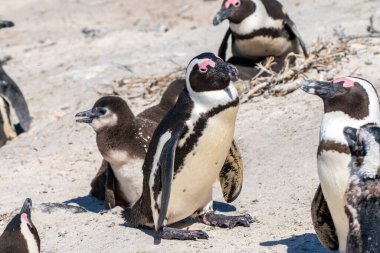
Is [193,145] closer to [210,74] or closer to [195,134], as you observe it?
[195,134]

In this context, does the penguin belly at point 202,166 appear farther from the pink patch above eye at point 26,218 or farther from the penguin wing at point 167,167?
the pink patch above eye at point 26,218

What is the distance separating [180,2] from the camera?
14.4 m

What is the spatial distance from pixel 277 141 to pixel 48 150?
7.40ft

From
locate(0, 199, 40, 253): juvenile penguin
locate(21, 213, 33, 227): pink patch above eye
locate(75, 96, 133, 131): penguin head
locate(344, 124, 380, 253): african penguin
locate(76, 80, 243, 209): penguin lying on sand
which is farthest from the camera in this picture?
locate(75, 96, 133, 131): penguin head

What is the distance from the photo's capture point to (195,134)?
5.38m

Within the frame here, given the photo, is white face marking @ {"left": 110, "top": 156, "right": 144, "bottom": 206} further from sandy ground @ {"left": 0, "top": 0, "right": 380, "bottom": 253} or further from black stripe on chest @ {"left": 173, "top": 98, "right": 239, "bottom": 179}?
black stripe on chest @ {"left": 173, "top": 98, "right": 239, "bottom": 179}

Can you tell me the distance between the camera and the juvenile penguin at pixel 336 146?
457cm

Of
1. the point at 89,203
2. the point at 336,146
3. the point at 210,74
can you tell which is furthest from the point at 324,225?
the point at 89,203

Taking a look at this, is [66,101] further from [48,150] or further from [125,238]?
[125,238]

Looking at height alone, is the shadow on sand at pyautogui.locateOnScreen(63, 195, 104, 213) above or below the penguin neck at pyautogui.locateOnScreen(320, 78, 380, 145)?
below

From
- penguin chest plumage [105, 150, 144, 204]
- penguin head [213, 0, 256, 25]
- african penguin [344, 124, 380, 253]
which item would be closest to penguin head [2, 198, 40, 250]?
penguin chest plumage [105, 150, 144, 204]

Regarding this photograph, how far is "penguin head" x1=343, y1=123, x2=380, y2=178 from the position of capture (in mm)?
4309

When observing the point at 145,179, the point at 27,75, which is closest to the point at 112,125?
the point at 145,179

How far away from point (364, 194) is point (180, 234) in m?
1.52
